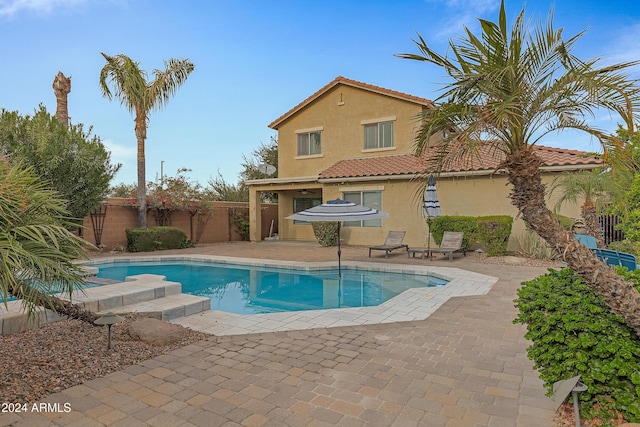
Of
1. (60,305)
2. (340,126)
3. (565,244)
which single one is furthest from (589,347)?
(340,126)

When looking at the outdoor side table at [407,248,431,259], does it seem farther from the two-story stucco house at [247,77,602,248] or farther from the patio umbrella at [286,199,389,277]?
the patio umbrella at [286,199,389,277]

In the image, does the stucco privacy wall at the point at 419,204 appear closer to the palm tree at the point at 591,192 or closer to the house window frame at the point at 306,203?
the palm tree at the point at 591,192

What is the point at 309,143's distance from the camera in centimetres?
2325

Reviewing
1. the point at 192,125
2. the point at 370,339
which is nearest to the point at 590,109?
the point at 370,339

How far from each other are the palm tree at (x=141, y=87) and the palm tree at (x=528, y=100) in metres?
17.2

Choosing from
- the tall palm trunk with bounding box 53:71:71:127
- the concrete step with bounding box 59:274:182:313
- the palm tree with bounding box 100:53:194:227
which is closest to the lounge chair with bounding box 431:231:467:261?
the concrete step with bounding box 59:274:182:313

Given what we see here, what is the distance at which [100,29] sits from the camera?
1338 cm

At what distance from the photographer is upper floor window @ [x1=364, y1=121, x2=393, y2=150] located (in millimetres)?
20516

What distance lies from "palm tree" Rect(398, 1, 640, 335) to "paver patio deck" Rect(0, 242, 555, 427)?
1.67m

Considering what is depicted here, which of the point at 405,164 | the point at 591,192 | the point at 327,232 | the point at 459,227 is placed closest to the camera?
the point at 591,192

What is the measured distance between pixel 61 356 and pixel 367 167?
16147 millimetres

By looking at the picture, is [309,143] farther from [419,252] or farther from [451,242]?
[451,242]

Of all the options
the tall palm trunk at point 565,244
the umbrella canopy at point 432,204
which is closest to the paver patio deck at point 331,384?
the tall palm trunk at point 565,244

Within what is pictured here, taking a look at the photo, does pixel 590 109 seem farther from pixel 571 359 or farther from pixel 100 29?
pixel 100 29
